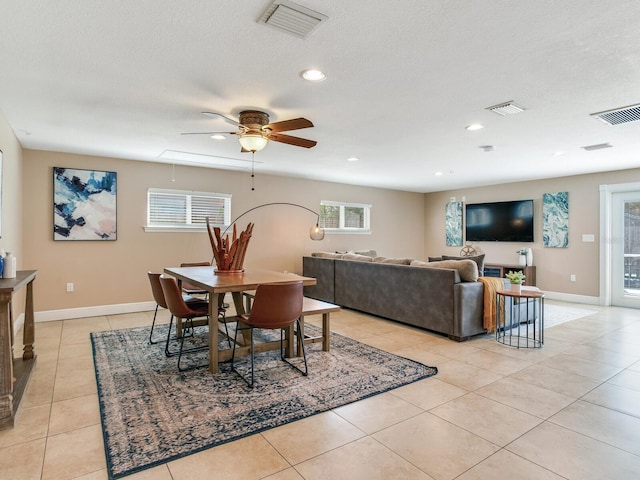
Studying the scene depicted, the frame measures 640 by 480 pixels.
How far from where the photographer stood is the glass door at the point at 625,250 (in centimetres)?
619

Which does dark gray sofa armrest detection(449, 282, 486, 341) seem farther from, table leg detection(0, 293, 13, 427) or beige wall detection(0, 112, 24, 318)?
beige wall detection(0, 112, 24, 318)

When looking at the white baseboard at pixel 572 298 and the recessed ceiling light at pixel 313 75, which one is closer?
the recessed ceiling light at pixel 313 75

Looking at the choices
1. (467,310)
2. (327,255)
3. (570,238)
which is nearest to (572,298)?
(570,238)

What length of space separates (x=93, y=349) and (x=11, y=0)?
10.3ft

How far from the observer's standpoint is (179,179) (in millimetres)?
6000

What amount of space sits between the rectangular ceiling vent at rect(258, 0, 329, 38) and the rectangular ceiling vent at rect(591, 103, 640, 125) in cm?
293

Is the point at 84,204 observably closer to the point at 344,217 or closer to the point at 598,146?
the point at 344,217

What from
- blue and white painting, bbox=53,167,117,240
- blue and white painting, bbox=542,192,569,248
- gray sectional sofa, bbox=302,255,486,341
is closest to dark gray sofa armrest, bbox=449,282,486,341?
gray sectional sofa, bbox=302,255,486,341

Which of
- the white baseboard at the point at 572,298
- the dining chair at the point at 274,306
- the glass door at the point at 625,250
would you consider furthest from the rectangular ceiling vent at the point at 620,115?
the white baseboard at the point at 572,298

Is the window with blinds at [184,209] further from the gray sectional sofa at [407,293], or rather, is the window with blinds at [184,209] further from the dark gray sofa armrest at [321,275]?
the gray sectional sofa at [407,293]

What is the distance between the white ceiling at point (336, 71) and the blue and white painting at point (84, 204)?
1.97ft

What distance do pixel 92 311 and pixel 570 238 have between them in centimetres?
807

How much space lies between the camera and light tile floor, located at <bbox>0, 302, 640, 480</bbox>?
188 centimetres

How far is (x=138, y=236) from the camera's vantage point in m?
5.66
